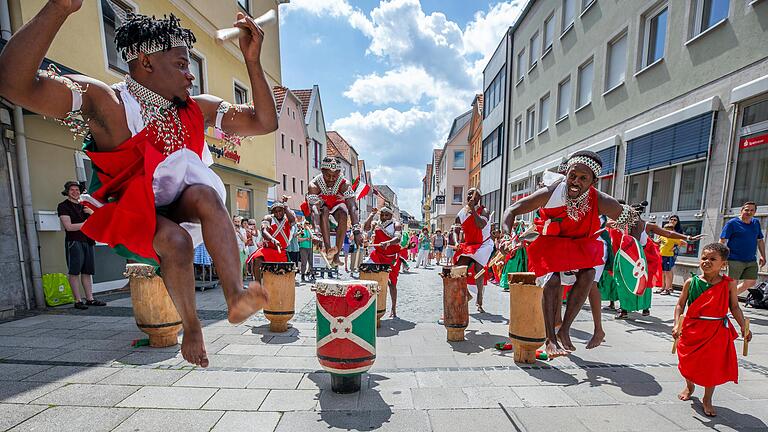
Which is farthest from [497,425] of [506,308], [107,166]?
[506,308]

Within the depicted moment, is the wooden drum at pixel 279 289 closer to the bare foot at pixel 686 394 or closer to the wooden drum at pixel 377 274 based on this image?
the wooden drum at pixel 377 274

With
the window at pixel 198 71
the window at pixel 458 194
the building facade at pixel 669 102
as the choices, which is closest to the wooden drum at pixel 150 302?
the window at pixel 198 71

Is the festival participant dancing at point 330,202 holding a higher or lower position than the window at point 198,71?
lower

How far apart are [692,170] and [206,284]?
12040 millimetres

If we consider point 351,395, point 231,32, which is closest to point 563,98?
point 351,395

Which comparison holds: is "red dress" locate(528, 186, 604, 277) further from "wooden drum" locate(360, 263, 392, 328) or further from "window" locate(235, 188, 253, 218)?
"window" locate(235, 188, 253, 218)

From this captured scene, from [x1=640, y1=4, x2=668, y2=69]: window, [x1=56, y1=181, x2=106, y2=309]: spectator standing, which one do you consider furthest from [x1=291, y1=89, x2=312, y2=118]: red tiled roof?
[x1=640, y1=4, x2=668, y2=69]: window

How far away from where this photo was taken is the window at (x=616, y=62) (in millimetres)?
9557

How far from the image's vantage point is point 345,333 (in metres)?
3.08

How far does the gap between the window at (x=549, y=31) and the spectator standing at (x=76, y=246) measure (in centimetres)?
1650

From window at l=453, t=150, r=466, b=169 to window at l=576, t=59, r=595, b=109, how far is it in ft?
62.8

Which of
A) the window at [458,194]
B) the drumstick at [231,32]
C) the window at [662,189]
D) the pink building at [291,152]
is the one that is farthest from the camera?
the window at [458,194]

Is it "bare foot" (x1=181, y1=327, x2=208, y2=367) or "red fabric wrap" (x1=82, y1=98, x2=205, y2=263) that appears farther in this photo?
"bare foot" (x1=181, y1=327, x2=208, y2=367)

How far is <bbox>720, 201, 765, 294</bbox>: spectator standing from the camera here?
534 cm
